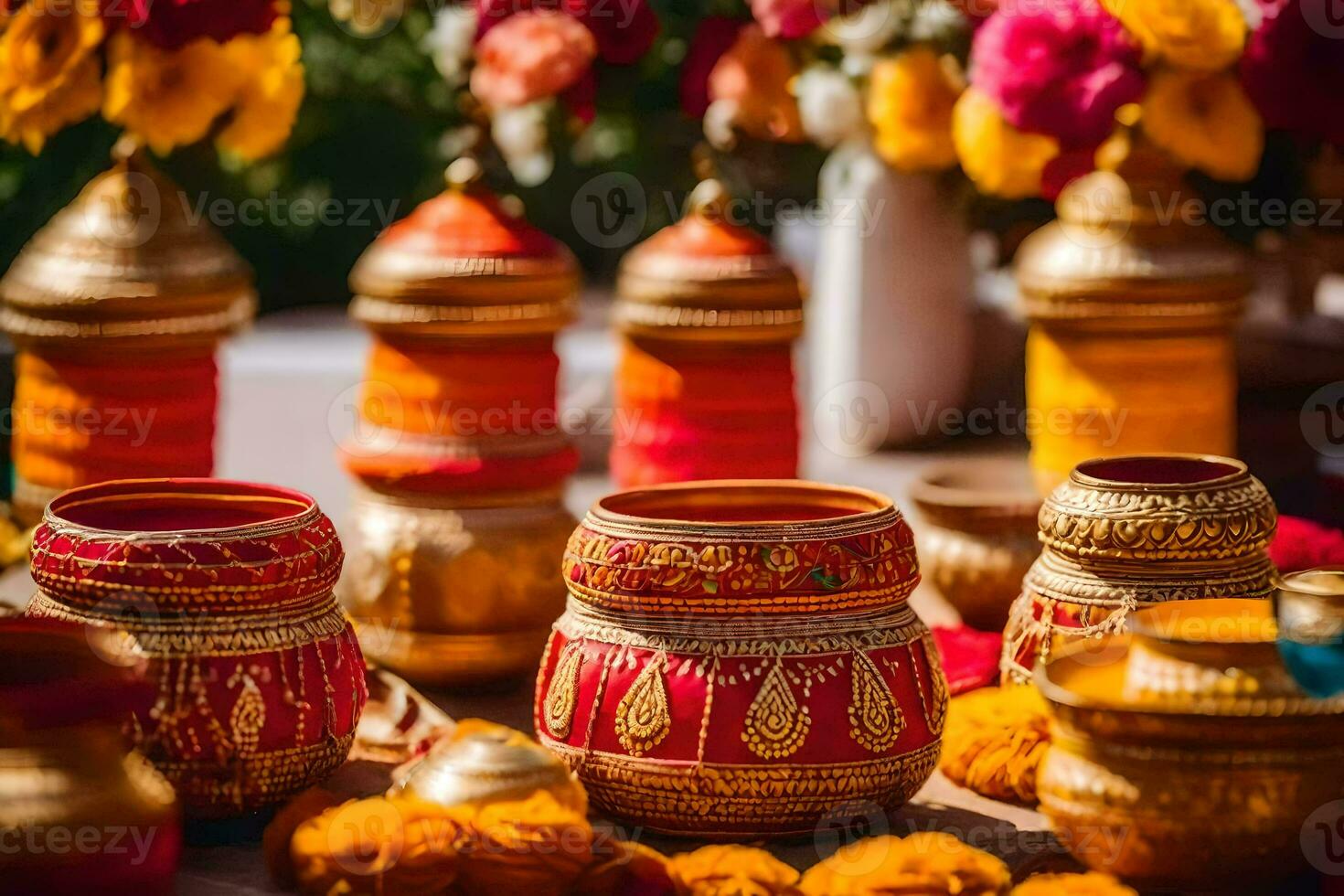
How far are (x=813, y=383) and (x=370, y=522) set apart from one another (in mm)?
1778

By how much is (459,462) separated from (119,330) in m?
0.36

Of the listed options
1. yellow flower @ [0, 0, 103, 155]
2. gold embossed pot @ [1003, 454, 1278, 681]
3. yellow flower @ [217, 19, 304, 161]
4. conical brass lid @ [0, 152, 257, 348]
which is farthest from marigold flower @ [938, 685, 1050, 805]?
yellow flower @ [0, 0, 103, 155]

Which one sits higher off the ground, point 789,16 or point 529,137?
point 789,16

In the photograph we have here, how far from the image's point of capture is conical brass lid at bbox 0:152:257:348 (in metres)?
2.06

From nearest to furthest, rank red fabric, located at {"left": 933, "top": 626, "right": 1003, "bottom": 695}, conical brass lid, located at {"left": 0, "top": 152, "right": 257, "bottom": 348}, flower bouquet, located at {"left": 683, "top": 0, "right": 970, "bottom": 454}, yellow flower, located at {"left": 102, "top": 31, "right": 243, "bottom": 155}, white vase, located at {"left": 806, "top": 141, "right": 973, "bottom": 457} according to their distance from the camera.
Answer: red fabric, located at {"left": 933, "top": 626, "right": 1003, "bottom": 695}
conical brass lid, located at {"left": 0, "top": 152, "right": 257, "bottom": 348}
yellow flower, located at {"left": 102, "top": 31, "right": 243, "bottom": 155}
flower bouquet, located at {"left": 683, "top": 0, "right": 970, "bottom": 454}
white vase, located at {"left": 806, "top": 141, "right": 973, "bottom": 457}

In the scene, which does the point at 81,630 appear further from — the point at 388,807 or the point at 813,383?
the point at 813,383

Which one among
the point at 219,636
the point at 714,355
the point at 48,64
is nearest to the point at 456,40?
the point at 48,64

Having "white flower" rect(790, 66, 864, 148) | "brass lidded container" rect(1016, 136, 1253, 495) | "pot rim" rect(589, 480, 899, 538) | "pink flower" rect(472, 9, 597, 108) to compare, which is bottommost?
"pot rim" rect(589, 480, 899, 538)

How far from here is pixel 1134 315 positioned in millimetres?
2096

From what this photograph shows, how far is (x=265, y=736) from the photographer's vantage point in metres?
1.58

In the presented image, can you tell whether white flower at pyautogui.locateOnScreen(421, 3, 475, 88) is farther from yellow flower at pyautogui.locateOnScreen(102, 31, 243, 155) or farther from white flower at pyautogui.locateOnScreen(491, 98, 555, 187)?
yellow flower at pyautogui.locateOnScreen(102, 31, 243, 155)

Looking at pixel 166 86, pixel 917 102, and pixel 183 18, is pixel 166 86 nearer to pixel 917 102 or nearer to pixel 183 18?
pixel 183 18

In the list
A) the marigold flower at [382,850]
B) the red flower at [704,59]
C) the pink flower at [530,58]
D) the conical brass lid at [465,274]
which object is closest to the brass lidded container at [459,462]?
the conical brass lid at [465,274]

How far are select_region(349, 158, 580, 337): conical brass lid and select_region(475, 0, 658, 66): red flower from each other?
296mm
